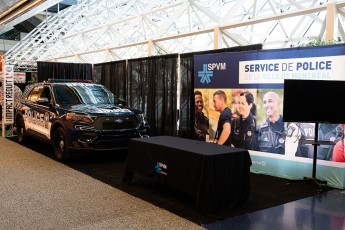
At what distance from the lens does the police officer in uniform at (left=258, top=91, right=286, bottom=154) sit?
655 cm

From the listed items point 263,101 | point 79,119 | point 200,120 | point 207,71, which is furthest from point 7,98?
point 263,101

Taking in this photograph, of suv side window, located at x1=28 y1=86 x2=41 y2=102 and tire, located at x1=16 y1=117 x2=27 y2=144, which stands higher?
suv side window, located at x1=28 y1=86 x2=41 y2=102

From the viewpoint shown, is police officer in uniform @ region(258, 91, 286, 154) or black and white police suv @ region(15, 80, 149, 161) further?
black and white police suv @ region(15, 80, 149, 161)

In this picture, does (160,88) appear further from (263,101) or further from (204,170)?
(204,170)

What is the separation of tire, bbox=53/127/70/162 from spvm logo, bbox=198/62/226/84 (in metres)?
3.26

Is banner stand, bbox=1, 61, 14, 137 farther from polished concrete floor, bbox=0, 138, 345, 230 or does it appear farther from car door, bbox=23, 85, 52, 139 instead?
polished concrete floor, bbox=0, 138, 345, 230

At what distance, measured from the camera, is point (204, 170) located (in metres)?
4.45

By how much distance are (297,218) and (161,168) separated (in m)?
1.94

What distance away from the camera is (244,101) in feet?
23.5

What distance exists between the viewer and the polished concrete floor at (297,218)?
14.1 feet

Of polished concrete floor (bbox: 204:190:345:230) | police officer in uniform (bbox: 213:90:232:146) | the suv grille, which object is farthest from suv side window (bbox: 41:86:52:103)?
polished concrete floor (bbox: 204:190:345:230)

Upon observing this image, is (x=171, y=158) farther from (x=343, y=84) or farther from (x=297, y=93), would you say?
(x=343, y=84)

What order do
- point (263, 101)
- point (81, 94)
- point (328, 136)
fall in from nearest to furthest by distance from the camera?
point (328, 136), point (263, 101), point (81, 94)

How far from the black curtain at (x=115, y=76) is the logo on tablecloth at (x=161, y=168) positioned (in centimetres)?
656
